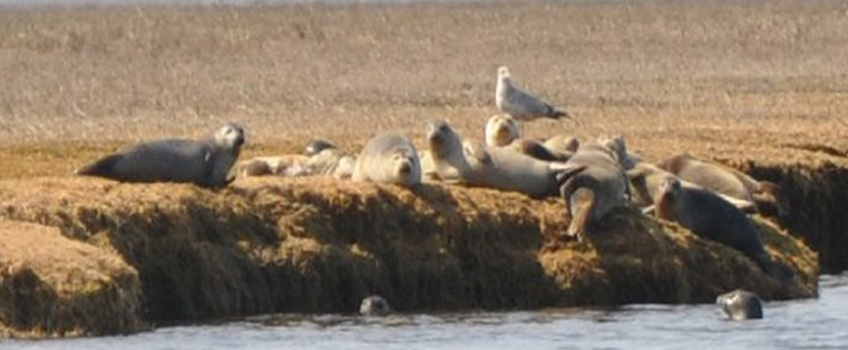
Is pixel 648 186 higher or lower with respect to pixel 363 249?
higher

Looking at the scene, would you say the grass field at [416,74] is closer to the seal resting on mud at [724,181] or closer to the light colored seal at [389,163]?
the seal resting on mud at [724,181]

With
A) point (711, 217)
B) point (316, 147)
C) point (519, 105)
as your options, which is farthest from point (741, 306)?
point (519, 105)

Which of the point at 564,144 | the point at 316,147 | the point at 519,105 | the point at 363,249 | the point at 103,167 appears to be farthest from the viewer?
the point at 519,105

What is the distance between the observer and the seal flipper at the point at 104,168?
20500 millimetres

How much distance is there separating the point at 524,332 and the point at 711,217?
2.73m

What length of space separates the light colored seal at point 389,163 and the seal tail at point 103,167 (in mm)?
1719

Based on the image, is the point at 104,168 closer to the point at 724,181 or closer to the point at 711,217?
the point at 711,217

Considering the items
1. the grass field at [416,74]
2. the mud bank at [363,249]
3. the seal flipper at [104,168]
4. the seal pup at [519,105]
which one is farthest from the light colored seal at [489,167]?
the seal pup at [519,105]

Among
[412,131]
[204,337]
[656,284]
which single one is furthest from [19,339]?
[412,131]

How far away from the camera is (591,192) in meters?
20.9

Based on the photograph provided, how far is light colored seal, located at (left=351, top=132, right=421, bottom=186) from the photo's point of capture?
68.2ft

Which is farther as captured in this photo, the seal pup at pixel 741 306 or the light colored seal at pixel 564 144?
the light colored seal at pixel 564 144

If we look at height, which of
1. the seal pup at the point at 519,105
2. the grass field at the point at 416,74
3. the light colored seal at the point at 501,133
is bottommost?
the light colored seal at the point at 501,133

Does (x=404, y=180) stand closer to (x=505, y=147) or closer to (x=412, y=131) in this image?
(x=505, y=147)
